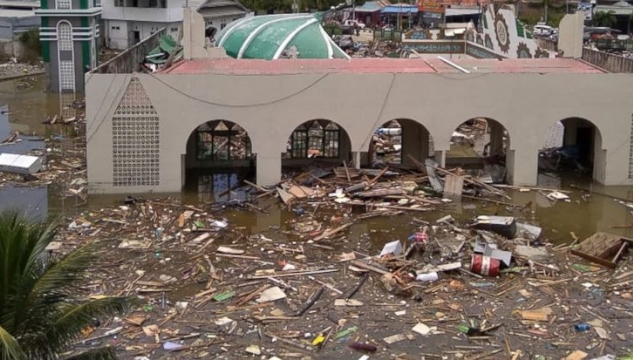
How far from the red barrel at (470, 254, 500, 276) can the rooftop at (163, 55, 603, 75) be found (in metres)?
7.51

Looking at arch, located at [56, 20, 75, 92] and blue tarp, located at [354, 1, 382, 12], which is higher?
blue tarp, located at [354, 1, 382, 12]

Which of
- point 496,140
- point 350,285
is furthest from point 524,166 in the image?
point 350,285

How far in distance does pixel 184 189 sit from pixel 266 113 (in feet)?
9.75

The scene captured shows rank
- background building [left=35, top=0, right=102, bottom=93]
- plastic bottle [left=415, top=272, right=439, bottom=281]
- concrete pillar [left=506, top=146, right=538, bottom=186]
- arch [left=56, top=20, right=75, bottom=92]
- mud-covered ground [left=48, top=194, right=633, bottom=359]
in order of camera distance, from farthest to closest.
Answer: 1. arch [left=56, top=20, right=75, bottom=92]
2. background building [left=35, top=0, right=102, bottom=93]
3. concrete pillar [left=506, top=146, right=538, bottom=186]
4. plastic bottle [left=415, top=272, right=439, bottom=281]
5. mud-covered ground [left=48, top=194, right=633, bottom=359]

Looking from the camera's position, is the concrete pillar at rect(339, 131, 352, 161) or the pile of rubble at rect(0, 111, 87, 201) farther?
the concrete pillar at rect(339, 131, 352, 161)

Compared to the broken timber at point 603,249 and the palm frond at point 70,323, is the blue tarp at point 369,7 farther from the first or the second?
the palm frond at point 70,323

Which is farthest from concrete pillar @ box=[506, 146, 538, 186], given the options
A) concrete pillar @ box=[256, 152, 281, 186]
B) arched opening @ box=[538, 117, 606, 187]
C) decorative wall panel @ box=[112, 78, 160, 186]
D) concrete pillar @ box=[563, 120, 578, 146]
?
decorative wall panel @ box=[112, 78, 160, 186]

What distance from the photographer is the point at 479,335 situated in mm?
12070

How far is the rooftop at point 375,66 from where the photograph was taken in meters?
21.8

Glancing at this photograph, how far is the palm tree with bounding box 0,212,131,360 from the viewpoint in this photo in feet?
21.7

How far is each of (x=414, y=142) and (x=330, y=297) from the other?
10.3 meters

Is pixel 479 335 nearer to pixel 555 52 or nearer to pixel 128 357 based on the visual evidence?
pixel 128 357

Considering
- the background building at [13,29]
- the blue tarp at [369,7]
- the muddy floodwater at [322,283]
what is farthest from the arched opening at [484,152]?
the blue tarp at [369,7]

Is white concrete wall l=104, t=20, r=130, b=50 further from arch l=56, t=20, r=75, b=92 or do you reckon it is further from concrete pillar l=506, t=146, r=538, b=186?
concrete pillar l=506, t=146, r=538, b=186
